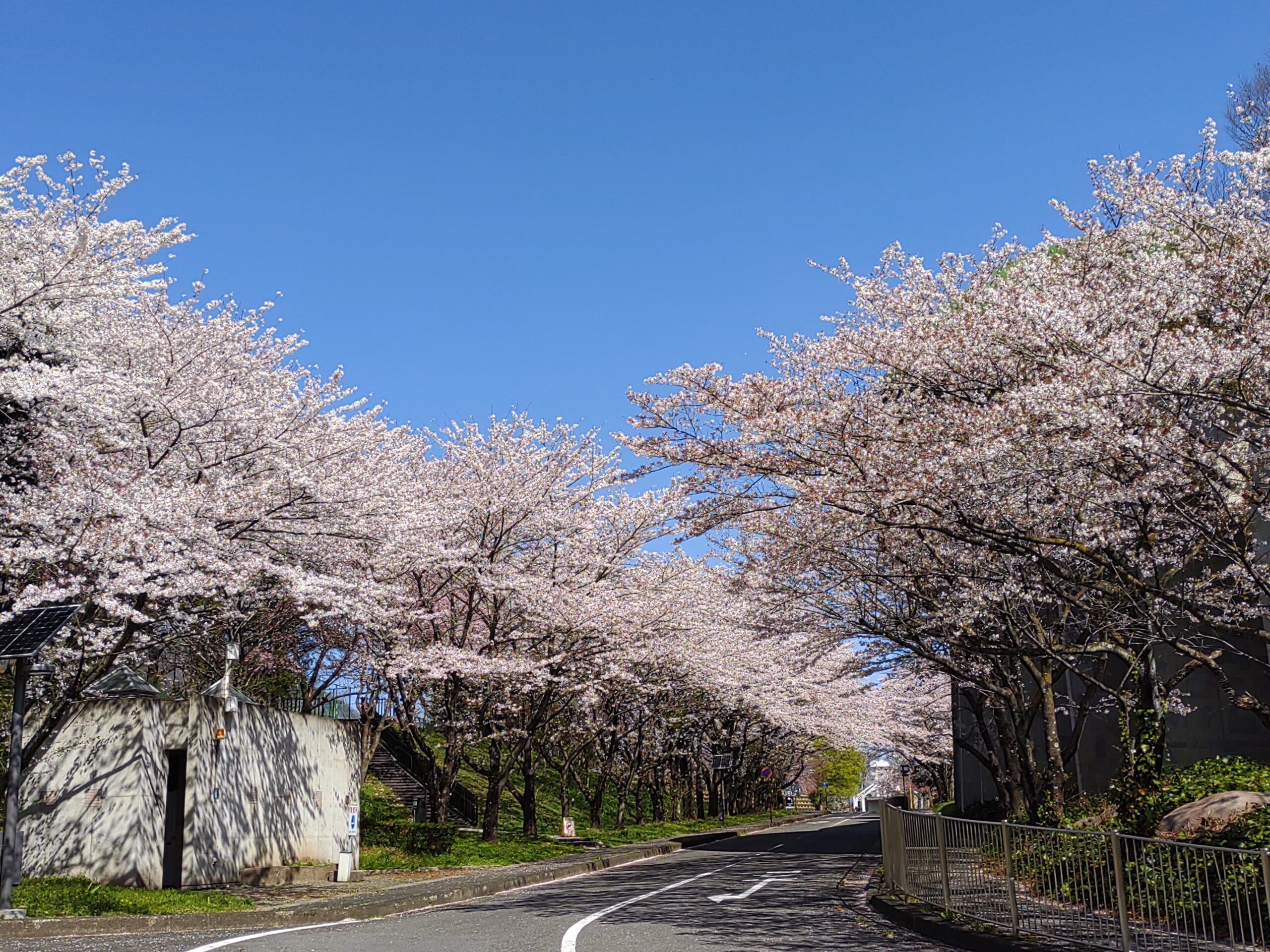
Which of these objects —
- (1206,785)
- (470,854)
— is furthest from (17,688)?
(1206,785)

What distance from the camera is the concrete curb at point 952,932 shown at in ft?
28.2

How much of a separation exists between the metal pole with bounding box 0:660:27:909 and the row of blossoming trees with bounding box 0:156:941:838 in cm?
91

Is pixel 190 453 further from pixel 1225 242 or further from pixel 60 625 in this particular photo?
pixel 1225 242

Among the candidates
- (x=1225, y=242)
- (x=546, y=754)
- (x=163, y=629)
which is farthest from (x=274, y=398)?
(x=546, y=754)

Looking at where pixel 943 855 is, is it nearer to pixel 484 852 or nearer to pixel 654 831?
pixel 484 852

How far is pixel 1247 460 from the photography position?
31.6ft

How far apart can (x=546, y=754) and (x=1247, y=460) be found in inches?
1048

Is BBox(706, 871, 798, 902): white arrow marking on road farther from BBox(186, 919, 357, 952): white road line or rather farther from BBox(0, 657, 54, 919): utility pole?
BBox(0, 657, 54, 919): utility pole

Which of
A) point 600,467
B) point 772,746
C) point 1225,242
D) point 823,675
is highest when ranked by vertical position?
point 600,467

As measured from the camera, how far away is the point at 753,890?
617 inches

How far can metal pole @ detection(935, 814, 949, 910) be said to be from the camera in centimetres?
1112

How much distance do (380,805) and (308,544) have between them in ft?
49.2

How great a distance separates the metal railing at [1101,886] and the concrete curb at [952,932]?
154 mm

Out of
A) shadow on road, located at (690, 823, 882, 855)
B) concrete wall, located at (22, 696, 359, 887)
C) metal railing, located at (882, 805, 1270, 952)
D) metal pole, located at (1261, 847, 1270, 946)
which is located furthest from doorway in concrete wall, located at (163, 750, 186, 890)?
shadow on road, located at (690, 823, 882, 855)
